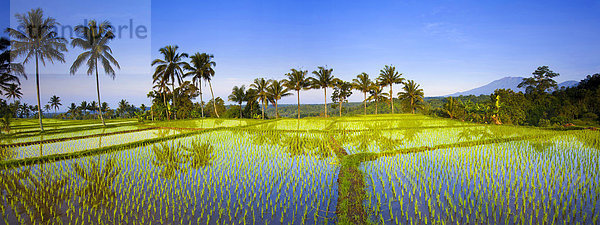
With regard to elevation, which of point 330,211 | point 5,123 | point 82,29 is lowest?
point 330,211

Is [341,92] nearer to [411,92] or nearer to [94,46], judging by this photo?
[411,92]

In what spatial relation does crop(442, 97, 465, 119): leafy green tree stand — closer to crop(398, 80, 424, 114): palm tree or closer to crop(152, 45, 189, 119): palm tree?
crop(398, 80, 424, 114): palm tree

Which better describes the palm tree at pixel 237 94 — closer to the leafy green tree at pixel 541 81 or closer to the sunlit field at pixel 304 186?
the sunlit field at pixel 304 186

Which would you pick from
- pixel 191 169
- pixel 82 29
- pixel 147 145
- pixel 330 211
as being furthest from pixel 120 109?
pixel 330 211

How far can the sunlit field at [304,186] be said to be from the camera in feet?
11.0

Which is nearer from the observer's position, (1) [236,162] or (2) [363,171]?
(2) [363,171]

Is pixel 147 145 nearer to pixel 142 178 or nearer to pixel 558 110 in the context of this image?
pixel 142 178

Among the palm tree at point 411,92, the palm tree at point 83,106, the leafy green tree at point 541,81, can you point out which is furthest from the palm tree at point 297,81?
the palm tree at point 83,106

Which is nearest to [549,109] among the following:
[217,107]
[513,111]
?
[513,111]

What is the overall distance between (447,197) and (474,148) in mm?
5040

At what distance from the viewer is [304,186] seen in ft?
15.0

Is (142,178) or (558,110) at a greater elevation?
(558,110)

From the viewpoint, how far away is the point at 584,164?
5812 millimetres

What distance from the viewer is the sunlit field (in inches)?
132
